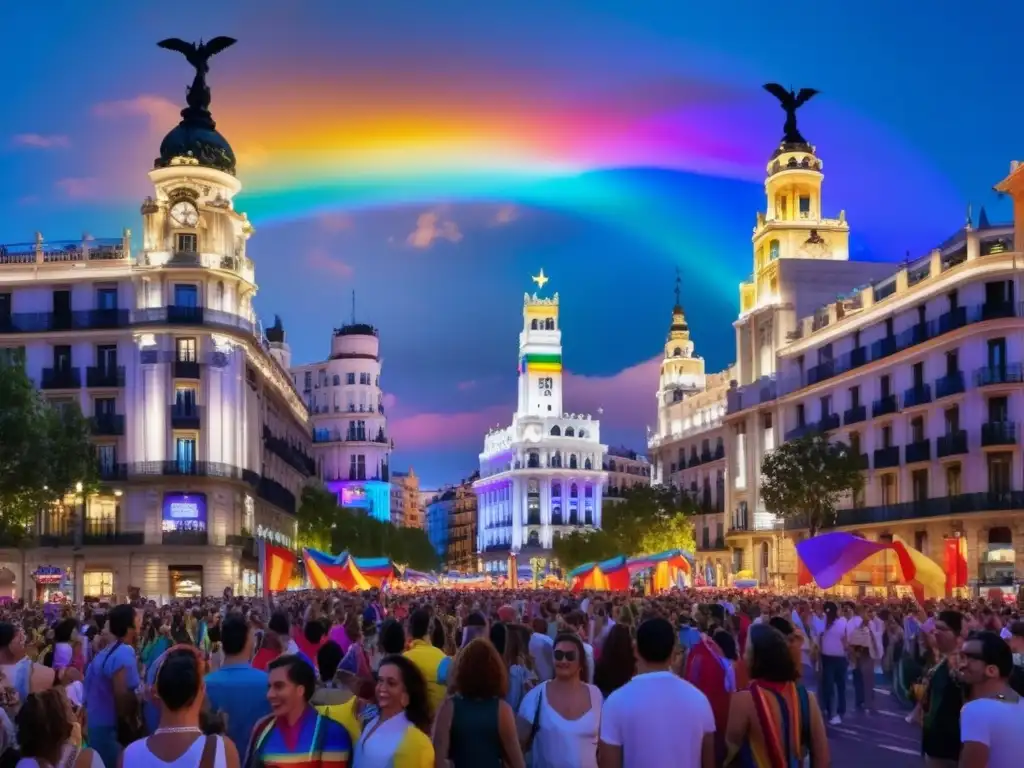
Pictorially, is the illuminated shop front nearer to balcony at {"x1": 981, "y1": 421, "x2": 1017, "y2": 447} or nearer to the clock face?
the clock face

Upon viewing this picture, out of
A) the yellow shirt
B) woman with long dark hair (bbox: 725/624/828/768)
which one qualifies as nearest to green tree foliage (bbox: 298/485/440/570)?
the yellow shirt

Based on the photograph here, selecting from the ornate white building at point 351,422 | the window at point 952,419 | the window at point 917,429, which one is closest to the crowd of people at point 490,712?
the window at point 952,419

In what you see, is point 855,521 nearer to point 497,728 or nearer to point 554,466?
point 497,728

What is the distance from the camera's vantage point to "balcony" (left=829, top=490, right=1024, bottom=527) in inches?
2206

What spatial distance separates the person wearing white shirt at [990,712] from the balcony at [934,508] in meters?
50.5

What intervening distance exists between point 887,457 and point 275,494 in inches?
1221

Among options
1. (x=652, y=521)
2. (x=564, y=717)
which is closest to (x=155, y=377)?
(x=652, y=521)

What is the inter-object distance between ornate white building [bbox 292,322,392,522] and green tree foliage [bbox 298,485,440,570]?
9.45 metres

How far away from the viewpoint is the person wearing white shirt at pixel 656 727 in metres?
7.42

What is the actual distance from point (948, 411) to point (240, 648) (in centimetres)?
Result: 5435

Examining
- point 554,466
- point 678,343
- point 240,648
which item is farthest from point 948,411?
point 554,466

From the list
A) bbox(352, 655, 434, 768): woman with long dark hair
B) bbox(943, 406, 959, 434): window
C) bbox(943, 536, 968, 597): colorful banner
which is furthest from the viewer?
bbox(943, 406, 959, 434): window

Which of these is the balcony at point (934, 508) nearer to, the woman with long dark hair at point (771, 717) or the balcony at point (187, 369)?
the balcony at point (187, 369)

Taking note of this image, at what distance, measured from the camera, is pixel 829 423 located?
71688 mm
